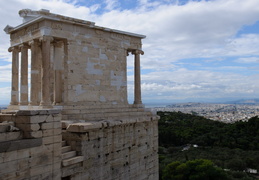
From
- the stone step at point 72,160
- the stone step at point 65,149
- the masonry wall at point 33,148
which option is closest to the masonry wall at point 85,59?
the stone step at point 65,149

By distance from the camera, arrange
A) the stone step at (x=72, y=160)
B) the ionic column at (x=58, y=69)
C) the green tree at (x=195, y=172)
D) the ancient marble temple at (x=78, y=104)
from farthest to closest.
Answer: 1. the green tree at (x=195, y=172)
2. the ionic column at (x=58, y=69)
3. the stone step at (x=72, y=160)
4. the ancient marble temple at (x=78, y=104)

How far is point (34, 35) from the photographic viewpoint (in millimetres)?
12164

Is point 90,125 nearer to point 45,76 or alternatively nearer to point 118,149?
point 118,149

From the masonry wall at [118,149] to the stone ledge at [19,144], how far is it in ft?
6.99

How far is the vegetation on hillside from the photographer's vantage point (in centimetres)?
3165

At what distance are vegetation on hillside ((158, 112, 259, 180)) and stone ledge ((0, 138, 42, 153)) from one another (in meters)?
21.2

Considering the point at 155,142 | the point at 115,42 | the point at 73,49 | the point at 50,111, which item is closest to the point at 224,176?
the point at 155,142

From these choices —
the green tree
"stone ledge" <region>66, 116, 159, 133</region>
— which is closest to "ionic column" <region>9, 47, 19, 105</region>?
"stone ledge" <region>66, 116, 159, 133</region>

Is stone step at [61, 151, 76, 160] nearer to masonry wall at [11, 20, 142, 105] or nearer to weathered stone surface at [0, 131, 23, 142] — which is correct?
weathered stone surface at [0, 131, 23, 142]

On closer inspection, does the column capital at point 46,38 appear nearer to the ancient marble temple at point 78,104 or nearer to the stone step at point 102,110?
the ancient marble temple at point 78,104

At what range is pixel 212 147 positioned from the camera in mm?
43312

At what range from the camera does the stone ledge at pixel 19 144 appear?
257 inches

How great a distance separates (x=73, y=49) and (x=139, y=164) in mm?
6358

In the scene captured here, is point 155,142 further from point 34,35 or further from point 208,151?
point 208,151
